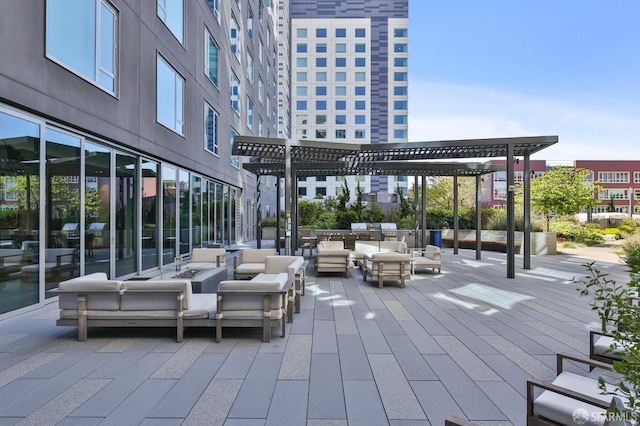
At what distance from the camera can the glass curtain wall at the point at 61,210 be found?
6359 mm

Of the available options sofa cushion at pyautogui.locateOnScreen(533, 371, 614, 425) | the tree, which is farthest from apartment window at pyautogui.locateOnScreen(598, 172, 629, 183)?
sofa cushion at pyautogui.locateOnScreen(533, 371, 614, 425)

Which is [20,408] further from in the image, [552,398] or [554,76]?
[554,76]

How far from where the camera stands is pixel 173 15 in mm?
11109

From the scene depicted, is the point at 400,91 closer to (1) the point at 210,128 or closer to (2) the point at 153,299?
(1) the point at 210,128

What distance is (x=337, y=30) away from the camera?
1804 inches

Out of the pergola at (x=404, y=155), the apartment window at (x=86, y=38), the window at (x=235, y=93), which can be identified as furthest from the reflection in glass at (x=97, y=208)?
the window at (x=235, y=93)

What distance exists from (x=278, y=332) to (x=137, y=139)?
640cm

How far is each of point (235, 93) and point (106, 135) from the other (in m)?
12.2

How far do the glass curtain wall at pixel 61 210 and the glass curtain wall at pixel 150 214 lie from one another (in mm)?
2537

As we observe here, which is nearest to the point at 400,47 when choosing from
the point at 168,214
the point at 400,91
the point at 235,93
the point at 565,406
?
the point at 400,91

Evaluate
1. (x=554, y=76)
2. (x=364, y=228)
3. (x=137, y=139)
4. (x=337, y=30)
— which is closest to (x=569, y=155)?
(x=337, y=30)

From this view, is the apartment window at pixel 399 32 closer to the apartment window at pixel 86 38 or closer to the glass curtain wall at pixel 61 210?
the apartment window at pixel 86 38

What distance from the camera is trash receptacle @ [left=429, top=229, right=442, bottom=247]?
18.1 meters

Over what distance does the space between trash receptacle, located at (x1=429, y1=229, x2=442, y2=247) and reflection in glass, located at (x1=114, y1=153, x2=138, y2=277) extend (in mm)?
13510
